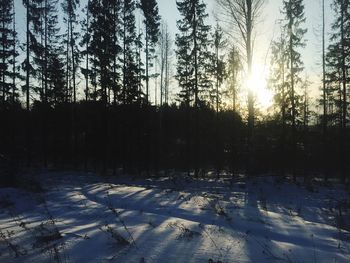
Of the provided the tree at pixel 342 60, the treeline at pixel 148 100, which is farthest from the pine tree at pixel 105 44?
→ the tree at pixel 342 60

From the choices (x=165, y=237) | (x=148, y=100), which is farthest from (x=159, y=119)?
(x=165, y=237)

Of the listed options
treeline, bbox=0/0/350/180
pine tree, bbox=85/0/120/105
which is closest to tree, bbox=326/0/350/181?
treeline, bbox=0/0/350/180

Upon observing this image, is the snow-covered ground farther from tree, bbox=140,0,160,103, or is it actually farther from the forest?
tree, bbox=140,0,160,103

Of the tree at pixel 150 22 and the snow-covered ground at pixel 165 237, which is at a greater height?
the tree at pixel 150 22

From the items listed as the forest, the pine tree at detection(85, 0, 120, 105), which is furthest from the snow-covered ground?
the pine tree at detection(85, 0, 120, 105)

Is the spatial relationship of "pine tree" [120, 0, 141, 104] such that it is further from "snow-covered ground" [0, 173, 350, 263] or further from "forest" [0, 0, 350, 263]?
"snow-covered ground" [0, 173, 350, 263]

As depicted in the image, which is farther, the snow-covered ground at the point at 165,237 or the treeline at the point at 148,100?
the treeline at the point at 148,100

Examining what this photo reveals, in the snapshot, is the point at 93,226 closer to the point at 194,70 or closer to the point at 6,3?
the point at 194,70

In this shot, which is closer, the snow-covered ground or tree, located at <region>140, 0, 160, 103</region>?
the snow-covered ground

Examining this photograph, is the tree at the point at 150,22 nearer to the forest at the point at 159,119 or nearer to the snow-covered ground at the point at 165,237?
the forest at the point at 159,119

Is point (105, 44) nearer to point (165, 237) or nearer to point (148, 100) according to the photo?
point (148, 100)

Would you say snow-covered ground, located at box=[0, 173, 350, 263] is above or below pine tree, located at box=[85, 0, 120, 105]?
below

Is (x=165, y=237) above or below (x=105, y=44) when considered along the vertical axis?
below

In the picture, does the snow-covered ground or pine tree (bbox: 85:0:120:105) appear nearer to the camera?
the snow-covered ground
